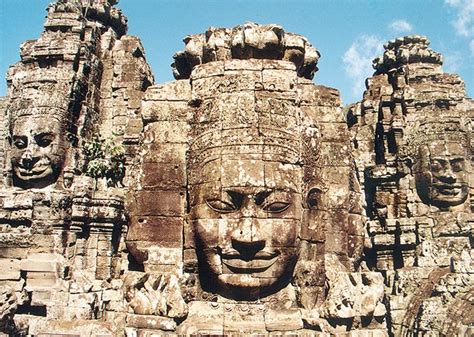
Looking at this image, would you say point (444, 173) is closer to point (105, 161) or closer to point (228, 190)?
point (228, 190)

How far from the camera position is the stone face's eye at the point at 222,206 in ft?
20.8

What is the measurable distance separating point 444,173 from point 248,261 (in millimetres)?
8155

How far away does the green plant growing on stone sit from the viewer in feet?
42.7

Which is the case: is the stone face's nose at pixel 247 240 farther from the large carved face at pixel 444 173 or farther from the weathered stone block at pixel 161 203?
the large carved face at pixel 444 173

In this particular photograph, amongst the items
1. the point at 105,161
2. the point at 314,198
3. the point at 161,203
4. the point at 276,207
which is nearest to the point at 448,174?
the point at 314,198

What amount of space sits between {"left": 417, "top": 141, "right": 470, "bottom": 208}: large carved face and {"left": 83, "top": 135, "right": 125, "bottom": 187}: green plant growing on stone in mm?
8432

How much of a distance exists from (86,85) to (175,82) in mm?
8112

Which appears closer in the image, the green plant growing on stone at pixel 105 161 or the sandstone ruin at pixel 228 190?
the sandstone ruin at pixel 228 190

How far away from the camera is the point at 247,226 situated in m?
6.21

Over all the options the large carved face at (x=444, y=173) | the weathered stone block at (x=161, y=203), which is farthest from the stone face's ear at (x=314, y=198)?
the large carved face at (x=444, y=173)

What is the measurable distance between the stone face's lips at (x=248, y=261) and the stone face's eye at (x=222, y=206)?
59cm

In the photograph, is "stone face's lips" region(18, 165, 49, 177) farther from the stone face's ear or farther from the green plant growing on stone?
the stone face's ear

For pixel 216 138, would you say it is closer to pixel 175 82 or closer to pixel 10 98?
pixel 175 82

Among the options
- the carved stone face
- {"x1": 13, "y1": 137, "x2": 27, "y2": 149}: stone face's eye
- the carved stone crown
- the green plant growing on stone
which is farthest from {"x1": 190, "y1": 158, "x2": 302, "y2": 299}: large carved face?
{"x1": 13, "y1": 137, "x2": 27, "y2": 149}: stone face's eye
